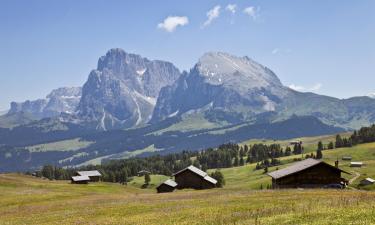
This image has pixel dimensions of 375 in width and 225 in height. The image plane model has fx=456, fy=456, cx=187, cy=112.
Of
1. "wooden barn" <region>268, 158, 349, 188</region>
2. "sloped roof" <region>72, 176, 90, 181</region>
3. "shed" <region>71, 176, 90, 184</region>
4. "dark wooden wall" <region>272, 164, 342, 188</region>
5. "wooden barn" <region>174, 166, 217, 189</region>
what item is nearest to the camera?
"wooden barn" <region>268, 158, 349, 188</region>

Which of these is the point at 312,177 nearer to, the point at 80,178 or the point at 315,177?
the point at 315,177

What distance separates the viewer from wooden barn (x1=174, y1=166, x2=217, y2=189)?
13300 cm

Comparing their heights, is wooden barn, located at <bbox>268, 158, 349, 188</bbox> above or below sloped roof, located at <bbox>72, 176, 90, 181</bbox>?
above

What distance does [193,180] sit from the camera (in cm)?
13400

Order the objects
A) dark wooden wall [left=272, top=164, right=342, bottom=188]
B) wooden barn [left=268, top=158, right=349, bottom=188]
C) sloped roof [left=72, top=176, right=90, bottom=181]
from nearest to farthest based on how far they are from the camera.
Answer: wooden barn [left=268, top=158, right=349, bottom=188] < dark wooden wall [left=272, top=164, right=342, bottom=188] < sloped roof [left=72, top=176, right=90, bottom=181]

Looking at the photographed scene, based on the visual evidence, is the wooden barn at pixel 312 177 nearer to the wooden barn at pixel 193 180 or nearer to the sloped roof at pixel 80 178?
the wooden barn at pixel 193 180

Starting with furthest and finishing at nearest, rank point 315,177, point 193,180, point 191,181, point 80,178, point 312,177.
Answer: point 80,178
point 193,180
point 191,181
point 315,177
point 312,177

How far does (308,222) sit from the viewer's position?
93.7 feet

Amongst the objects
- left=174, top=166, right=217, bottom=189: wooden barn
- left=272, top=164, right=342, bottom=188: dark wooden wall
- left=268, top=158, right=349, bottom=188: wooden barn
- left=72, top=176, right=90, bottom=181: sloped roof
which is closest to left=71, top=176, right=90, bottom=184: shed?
left=72, top=176, right=90, bottom=181: sloped roof

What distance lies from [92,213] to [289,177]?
51.8 m

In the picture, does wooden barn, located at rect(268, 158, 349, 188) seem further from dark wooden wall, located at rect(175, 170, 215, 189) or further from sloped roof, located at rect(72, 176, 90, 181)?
sloped roof, located at rect(72, 176, 90, 181)

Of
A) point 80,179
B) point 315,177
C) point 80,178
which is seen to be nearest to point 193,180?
point 315,177

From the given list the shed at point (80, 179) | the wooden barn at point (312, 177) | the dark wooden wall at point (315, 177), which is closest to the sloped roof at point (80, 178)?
the shed at point (80, 179)

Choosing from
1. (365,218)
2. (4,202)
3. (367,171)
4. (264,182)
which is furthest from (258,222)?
(367,171)
